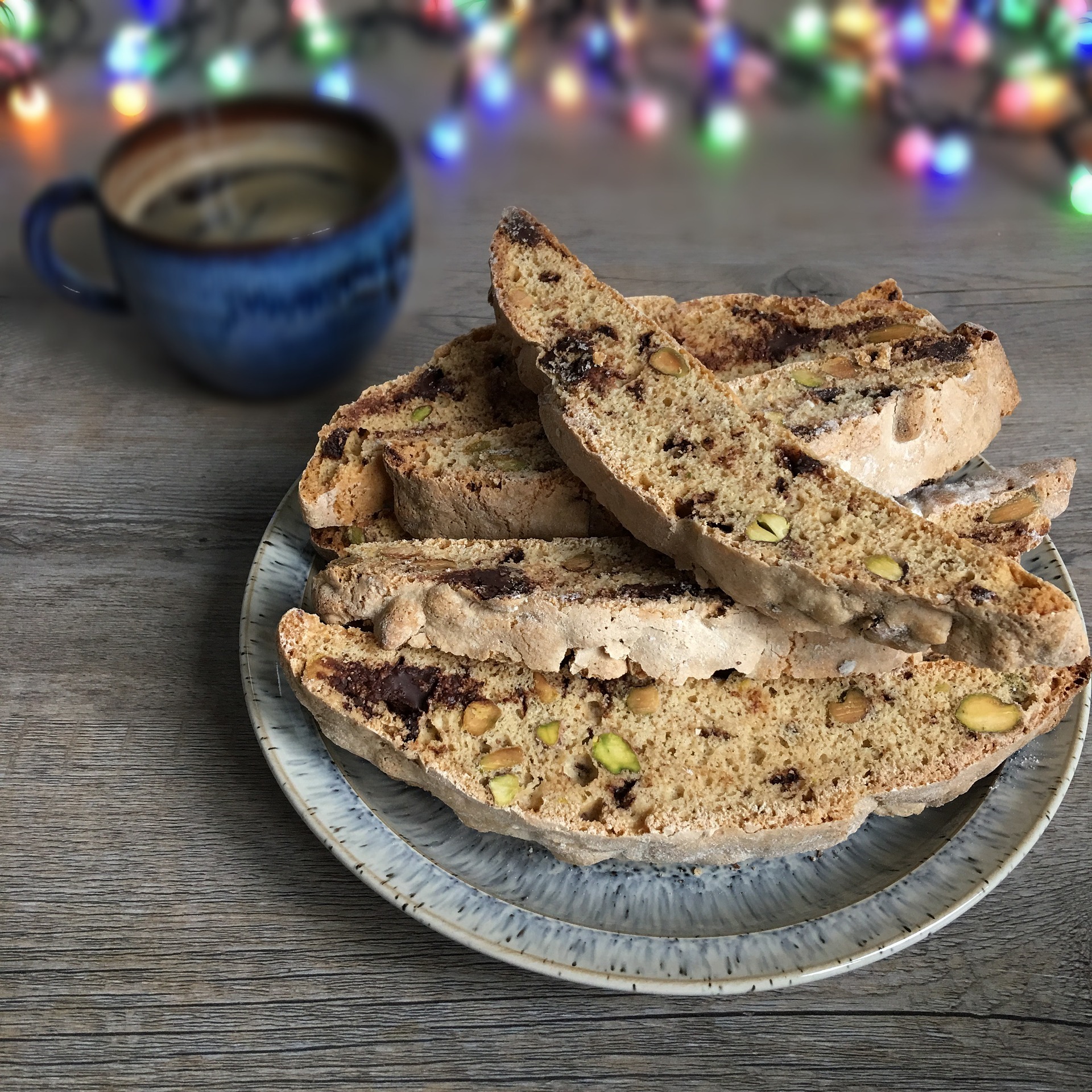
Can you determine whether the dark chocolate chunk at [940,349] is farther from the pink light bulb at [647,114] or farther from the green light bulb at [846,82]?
the green light bulb at [846,82]

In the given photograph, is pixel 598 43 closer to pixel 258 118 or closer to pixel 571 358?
pixel 258 118

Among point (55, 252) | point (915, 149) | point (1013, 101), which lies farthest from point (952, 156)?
point (55, 252)

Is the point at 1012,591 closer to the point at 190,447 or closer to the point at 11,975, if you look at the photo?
the point at 11,975

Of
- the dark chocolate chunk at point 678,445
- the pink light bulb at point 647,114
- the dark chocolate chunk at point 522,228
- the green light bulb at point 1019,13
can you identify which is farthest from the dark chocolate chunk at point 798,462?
the green light bulb at point 1019,13

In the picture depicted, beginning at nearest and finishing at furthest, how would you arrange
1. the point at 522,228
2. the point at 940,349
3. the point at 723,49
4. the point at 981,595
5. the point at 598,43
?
the point at 981,595 → the point at 940,349 → the point at 522,228 → the point at 598,43 → the point at 723,49

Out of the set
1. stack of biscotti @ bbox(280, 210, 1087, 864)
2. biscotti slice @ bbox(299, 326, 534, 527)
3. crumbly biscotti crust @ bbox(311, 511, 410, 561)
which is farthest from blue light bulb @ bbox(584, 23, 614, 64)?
crumbly biscotti crust @ bbox(311, 511, 410, 561)

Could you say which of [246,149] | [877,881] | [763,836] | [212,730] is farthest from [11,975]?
[246,149]
